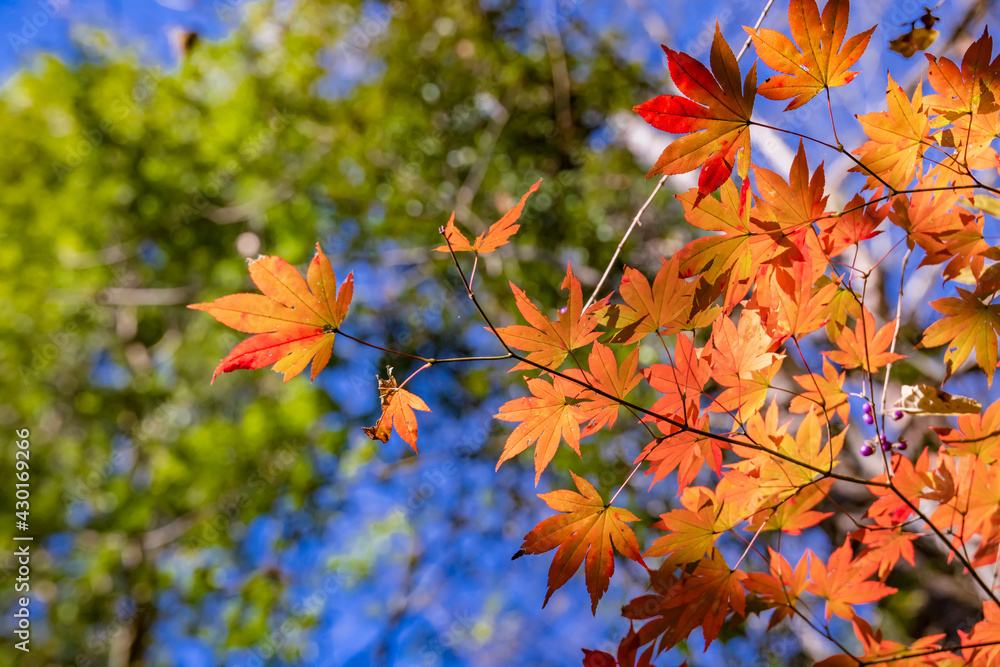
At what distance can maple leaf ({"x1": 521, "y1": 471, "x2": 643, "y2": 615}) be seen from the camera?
0.73 meters

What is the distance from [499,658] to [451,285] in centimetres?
356

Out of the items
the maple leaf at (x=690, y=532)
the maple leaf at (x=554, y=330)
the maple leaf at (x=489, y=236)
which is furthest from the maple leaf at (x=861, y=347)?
the maple leaf at (x=489, y=236)

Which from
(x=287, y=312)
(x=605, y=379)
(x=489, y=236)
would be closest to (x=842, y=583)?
(x=605, y=379)

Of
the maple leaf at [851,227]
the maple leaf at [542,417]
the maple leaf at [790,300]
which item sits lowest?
the maple leaf at [542,417]

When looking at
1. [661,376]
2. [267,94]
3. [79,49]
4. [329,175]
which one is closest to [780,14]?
[329,175]

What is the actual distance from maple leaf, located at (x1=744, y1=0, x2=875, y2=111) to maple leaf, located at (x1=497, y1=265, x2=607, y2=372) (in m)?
0.35

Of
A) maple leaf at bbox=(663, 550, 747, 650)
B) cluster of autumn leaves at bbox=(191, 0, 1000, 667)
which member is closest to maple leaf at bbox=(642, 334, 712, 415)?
cluster of autumn leaves at bbox=(191, 0, 1000, 667)

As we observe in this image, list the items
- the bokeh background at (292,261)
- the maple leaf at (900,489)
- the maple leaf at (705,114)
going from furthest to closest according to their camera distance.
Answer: the bokeh background at (292,261) → the maple leaf at (900,489) → the maple leaf at (705,114)

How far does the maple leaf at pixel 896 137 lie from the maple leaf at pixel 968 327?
198 millimetres

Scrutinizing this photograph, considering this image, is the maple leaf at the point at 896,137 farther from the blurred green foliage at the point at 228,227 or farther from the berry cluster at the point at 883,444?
the blurred green foliage at the point at 228,227

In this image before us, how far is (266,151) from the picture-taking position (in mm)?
4875

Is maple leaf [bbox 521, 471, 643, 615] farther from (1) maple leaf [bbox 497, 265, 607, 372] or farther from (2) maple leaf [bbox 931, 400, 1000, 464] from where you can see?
(2) maple leaf [bbox 931, 400, 1000, 464]

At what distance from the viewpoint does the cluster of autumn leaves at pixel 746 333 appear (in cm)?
67

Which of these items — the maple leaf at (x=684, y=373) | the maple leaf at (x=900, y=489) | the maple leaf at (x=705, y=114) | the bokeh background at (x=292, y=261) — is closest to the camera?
the maple leaf at (x=705, y=114)
